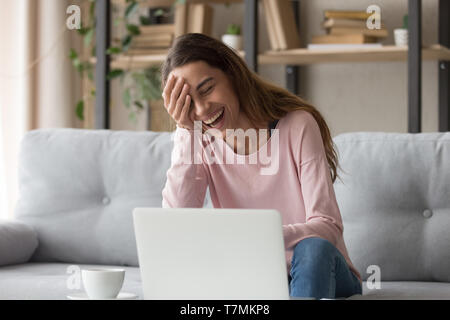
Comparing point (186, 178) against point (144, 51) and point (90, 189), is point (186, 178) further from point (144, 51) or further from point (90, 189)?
point (144, 51)

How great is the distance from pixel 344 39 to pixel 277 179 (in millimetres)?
1226

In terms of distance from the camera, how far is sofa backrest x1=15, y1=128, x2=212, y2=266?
6.45 ft

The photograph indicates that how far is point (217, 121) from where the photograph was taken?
155 centimetres

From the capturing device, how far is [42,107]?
296 centimetres

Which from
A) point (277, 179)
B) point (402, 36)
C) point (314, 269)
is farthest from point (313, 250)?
point (402, 36)

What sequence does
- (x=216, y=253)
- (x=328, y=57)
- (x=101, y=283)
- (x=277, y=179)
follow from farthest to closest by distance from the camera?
(x=328, y=57)
(x=277, y=179)
(x=101, y=283)
(x=216, y=253)

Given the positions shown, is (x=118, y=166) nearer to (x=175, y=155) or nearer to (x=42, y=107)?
(x=175, y=155)

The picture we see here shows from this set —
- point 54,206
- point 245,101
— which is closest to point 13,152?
point 54,206

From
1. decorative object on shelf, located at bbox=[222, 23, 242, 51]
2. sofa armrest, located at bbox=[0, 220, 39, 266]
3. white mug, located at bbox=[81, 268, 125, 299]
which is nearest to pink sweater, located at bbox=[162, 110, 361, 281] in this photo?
white mug, located at bbox=[81, 268, 125, 299]

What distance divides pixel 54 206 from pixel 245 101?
2.45ft

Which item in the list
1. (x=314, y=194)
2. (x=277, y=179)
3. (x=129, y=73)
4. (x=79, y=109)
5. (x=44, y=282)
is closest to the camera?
(x=314, y=194)

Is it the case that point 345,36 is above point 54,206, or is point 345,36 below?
above

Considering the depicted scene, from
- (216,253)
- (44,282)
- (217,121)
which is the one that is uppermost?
(217,121)

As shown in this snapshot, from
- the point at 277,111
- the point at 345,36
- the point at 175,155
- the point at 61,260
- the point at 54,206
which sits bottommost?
the point at 61,260
